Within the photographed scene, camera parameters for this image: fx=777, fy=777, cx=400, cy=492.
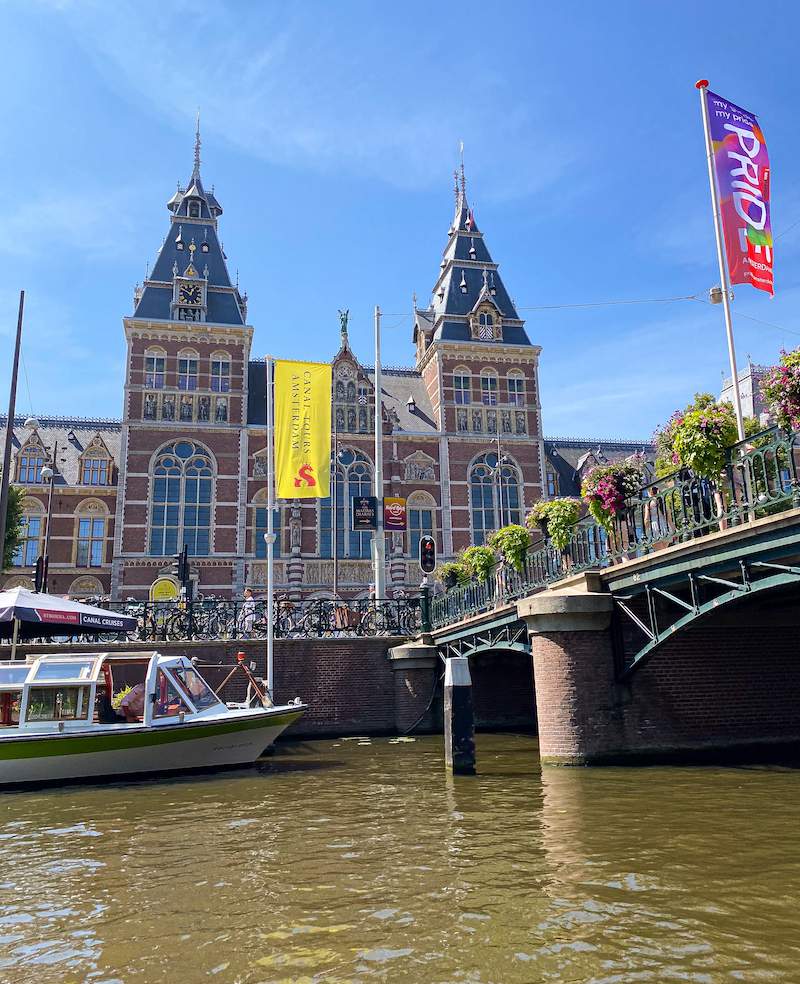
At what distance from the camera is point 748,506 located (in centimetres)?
934

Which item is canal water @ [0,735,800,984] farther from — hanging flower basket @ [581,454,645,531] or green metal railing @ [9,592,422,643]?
green metal railing @ [9,592,422,643]

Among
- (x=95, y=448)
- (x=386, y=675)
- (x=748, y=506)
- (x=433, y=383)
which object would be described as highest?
(x=433, y=383)

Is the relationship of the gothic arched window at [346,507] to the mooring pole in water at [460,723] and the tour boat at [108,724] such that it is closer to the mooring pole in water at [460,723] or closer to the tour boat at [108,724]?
the tour boat at [108,724]

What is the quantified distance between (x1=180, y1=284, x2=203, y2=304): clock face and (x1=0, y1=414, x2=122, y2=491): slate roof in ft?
27.4

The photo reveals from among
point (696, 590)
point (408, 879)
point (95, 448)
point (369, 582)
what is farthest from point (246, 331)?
point (408, 879)

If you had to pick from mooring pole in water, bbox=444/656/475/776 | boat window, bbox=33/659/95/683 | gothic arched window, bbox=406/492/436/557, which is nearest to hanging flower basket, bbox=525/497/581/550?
mooring pole in water, bbox=444/656/475/776

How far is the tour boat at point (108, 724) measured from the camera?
14.0 m

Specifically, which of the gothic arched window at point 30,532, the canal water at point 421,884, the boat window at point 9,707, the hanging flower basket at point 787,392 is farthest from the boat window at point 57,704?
Answer: the gothic arched window at point 30,532

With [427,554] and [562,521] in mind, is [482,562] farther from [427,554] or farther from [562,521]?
[562,521]

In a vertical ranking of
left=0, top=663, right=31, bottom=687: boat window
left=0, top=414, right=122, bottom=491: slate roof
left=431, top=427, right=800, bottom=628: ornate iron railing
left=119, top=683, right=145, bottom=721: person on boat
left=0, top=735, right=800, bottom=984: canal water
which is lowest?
Answer: left=0, top=735, right=800, bottom=984: canal water

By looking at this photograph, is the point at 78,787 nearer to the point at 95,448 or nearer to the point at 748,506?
the point at 748,506

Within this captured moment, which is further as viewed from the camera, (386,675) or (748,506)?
(386,675)

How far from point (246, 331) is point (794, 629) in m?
32.1

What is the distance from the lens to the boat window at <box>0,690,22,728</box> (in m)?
14.9
